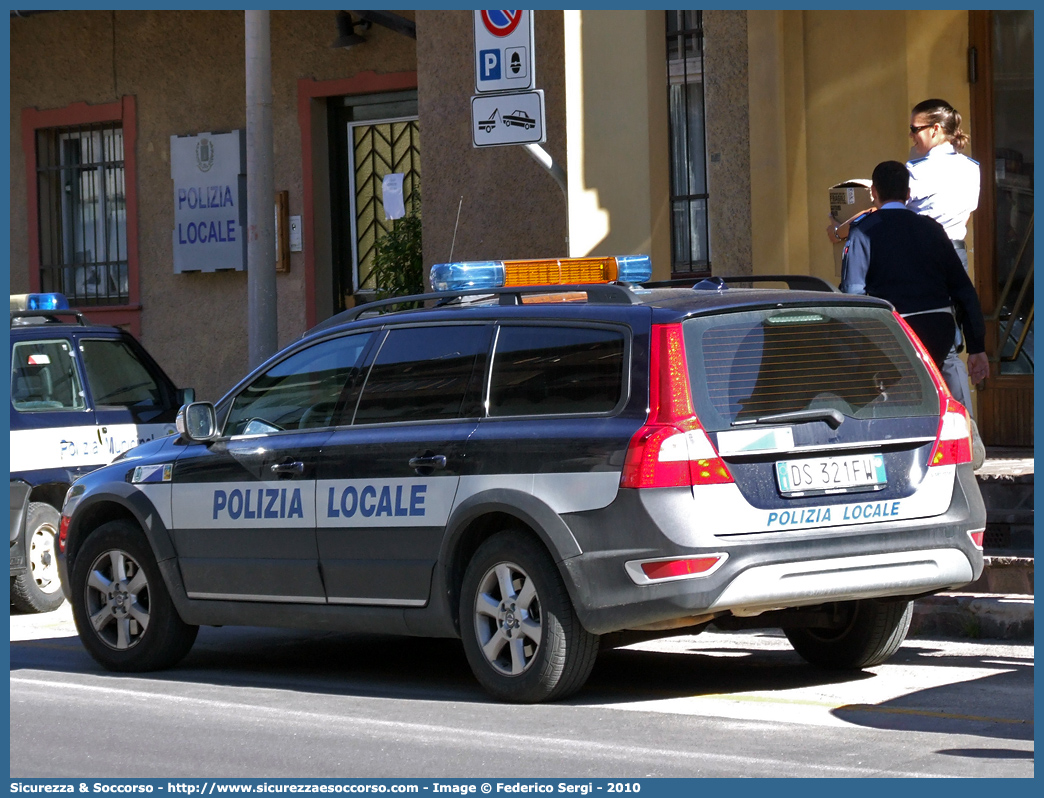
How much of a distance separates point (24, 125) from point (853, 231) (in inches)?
494

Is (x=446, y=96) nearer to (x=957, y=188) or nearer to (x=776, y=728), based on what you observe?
(x=957, y=188)

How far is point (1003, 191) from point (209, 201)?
331 inches

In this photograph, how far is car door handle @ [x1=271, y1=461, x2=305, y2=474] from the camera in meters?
7.54

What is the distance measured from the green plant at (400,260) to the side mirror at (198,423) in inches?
271

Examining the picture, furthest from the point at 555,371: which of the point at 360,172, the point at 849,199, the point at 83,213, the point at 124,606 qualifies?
the point at 83,213

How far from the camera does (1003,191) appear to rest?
11.6 metres

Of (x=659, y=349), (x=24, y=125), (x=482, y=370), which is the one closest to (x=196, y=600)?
(x=482, y=370)

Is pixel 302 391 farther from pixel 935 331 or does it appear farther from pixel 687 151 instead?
pixel 687 151

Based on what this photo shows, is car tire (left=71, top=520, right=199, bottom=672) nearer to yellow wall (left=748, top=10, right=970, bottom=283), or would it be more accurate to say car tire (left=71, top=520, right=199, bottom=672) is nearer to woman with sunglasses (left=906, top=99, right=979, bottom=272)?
woman with sunglasses (left=906, top=99, right=979, bottom=272)

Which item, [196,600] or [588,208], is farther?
[588,208]

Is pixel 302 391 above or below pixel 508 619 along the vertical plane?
above

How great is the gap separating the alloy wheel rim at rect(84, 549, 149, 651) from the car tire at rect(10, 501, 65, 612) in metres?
2.21

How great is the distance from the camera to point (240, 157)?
16.9 meters

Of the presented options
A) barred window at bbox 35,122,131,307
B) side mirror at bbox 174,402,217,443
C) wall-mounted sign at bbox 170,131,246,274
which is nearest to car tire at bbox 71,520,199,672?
side mirror at bbox 174,402,217,443
